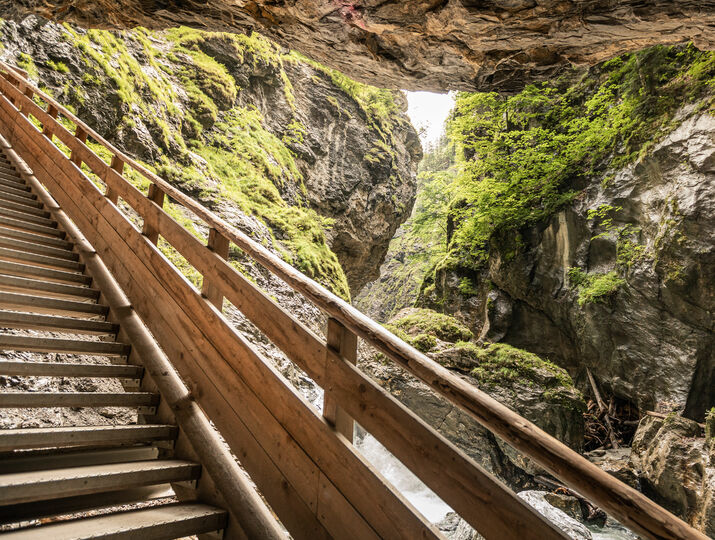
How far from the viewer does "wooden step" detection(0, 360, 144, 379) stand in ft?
8.04

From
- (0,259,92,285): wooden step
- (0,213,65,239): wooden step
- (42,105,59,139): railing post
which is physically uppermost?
(42,105,59,139): railing post

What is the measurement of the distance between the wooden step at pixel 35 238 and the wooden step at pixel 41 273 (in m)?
0.68

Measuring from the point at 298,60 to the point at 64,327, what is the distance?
1783 cm

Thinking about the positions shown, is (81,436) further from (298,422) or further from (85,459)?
(298,422)

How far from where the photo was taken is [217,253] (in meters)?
2.98

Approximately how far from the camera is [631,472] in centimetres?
912

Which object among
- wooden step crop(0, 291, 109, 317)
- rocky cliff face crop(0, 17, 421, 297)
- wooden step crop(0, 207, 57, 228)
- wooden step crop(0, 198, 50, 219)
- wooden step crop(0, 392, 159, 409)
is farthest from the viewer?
rocky cliff face crop(0, 17, 421, 297)

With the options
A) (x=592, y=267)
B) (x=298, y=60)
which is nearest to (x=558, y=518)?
(x=592, y=267)

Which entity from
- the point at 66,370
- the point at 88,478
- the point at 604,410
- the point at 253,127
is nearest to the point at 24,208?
the point at 66,370

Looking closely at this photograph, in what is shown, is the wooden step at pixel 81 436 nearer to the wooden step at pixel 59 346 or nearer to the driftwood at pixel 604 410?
the wooden step at pixel 59 346

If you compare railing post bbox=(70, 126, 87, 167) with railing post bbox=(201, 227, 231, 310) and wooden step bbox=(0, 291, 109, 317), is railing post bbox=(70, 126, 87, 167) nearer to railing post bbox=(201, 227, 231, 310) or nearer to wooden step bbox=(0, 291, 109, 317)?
wooden step bbox=(0, 291, 109, 317)

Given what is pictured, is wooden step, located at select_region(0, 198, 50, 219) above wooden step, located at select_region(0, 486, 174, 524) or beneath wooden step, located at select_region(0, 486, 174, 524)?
above

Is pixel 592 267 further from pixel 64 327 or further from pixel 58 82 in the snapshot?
pixel 58 82

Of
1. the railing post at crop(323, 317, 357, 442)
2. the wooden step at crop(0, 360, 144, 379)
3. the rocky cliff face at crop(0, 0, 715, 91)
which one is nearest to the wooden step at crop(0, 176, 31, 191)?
the rocky cliff face at crop(0, 0, 715, 91)
